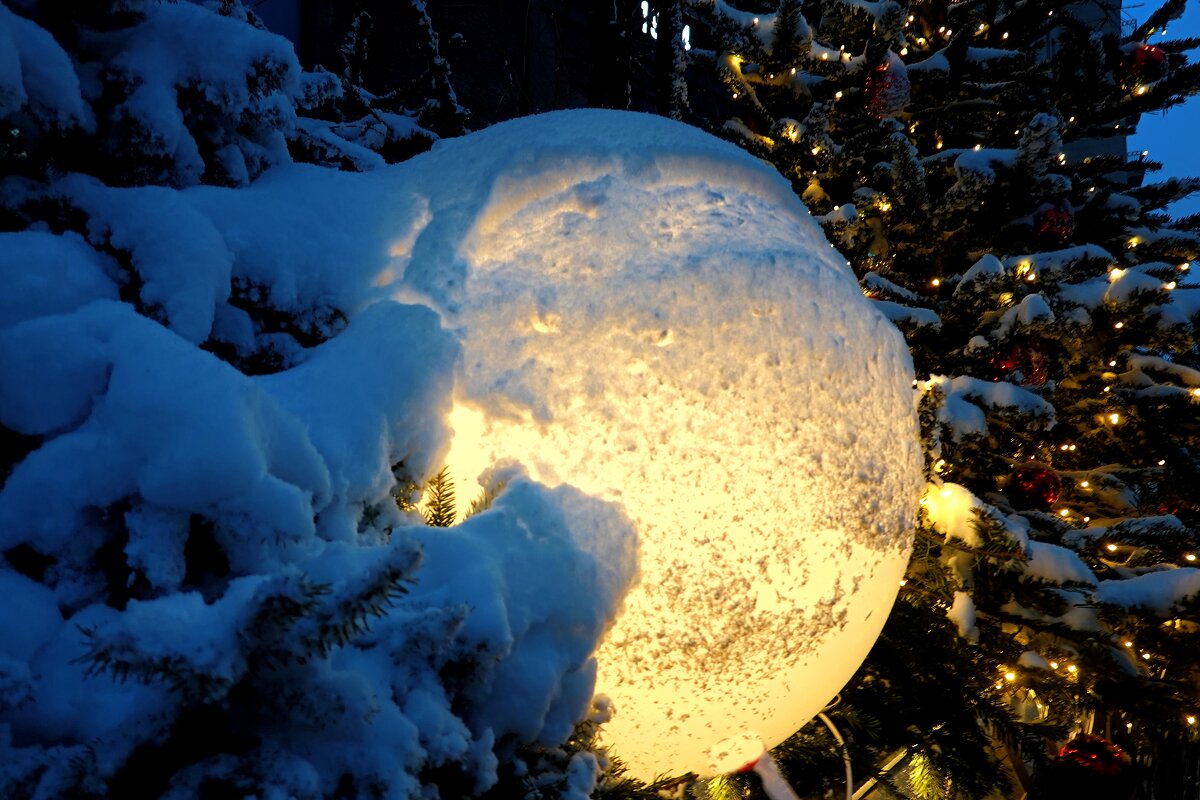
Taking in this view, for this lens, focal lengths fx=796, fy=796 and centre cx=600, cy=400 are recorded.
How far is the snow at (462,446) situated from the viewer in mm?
768

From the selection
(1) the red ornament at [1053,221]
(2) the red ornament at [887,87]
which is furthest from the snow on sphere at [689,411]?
(1) the red ornament at [1053,221]

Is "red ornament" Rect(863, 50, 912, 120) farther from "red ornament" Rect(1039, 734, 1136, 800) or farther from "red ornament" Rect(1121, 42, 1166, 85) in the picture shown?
"red ornament" Rect(1039, 734, 1136, 800)

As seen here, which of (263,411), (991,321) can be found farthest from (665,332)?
(991,321)

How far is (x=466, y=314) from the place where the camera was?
112 centimetres

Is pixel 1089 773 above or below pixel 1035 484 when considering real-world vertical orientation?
below

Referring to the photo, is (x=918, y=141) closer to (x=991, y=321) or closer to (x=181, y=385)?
(x=991, y=321)

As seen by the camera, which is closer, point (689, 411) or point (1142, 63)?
point (689, 411)

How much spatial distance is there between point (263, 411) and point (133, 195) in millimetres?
521

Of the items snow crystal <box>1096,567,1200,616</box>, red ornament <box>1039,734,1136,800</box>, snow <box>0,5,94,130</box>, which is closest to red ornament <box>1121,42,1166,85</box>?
snow crystal <box>1096,567,1200,616</box>

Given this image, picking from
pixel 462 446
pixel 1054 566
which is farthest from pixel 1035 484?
pixel 462 446

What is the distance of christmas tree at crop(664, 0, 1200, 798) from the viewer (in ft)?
6.05

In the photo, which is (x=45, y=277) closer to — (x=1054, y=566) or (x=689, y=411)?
(x=689, y=411)

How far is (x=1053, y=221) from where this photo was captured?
2750 mm

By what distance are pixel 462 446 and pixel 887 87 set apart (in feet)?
6.27
